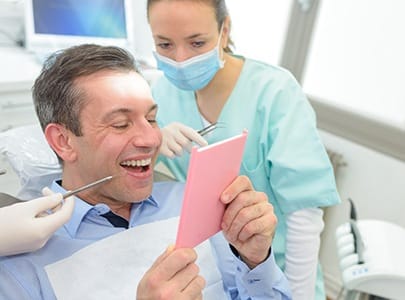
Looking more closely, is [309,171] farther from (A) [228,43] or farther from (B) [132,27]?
(B) [132,27]

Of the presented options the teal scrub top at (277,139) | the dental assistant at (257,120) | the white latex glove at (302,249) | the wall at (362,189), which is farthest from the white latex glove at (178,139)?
the wall at (362,189)

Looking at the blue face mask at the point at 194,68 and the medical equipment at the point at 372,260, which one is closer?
the medical equipment at the point at 372,260

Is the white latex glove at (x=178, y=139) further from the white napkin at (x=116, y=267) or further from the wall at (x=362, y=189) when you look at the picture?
the wall at (x=362, y=189)

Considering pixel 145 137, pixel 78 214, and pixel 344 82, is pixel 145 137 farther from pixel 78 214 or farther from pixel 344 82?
pixel 344 82

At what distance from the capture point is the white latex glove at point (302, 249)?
1.16 meters

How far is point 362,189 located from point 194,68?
1.19 meters

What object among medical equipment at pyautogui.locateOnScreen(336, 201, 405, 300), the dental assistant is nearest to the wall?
medical equipment at pyautogui.locateOnScreen(336, 201, 405, 300)

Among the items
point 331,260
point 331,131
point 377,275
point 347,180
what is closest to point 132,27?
point 331,131

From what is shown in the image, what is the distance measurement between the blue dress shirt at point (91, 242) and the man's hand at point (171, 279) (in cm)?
27

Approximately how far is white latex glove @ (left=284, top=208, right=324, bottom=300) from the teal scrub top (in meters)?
0.03

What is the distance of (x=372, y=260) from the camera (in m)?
1.15

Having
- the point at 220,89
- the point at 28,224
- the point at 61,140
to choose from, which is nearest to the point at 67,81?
the point at 61,140

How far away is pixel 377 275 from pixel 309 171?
0.32m

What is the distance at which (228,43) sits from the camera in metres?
1.40
